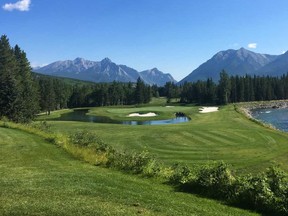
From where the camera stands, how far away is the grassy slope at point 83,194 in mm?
12781

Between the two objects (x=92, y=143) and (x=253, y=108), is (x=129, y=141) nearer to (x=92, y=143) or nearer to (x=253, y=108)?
(x=92, y=143)

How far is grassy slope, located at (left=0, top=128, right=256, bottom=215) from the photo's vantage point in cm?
1278

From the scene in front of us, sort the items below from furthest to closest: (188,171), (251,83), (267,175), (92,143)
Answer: (251,83)
(92,143)
(188,171)
(267,175)

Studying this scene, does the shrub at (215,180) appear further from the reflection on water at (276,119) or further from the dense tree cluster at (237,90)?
the dense tree cluster at (237,90)

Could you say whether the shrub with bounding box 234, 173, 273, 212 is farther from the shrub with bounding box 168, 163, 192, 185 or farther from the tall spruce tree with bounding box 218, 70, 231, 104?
the tall spruce tree with bounding box 218, 70, 231, 104

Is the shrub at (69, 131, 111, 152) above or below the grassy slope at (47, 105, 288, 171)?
above

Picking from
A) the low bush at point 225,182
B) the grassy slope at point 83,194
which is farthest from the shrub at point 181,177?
the grassy slope at point 83,194

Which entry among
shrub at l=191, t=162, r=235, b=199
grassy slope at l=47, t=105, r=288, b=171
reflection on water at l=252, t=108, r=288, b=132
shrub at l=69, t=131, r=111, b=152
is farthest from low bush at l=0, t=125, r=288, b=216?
reflection on water at l=252, t=108, r=288, b=132

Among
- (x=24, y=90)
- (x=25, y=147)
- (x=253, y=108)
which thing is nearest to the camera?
(x=25, y=147)

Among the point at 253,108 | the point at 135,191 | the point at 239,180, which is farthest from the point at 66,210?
the point at 253,108

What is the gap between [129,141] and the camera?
52.6 metres

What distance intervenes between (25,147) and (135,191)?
13.7m

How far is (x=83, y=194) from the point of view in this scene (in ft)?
48.6

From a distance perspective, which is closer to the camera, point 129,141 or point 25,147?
point 25,147
